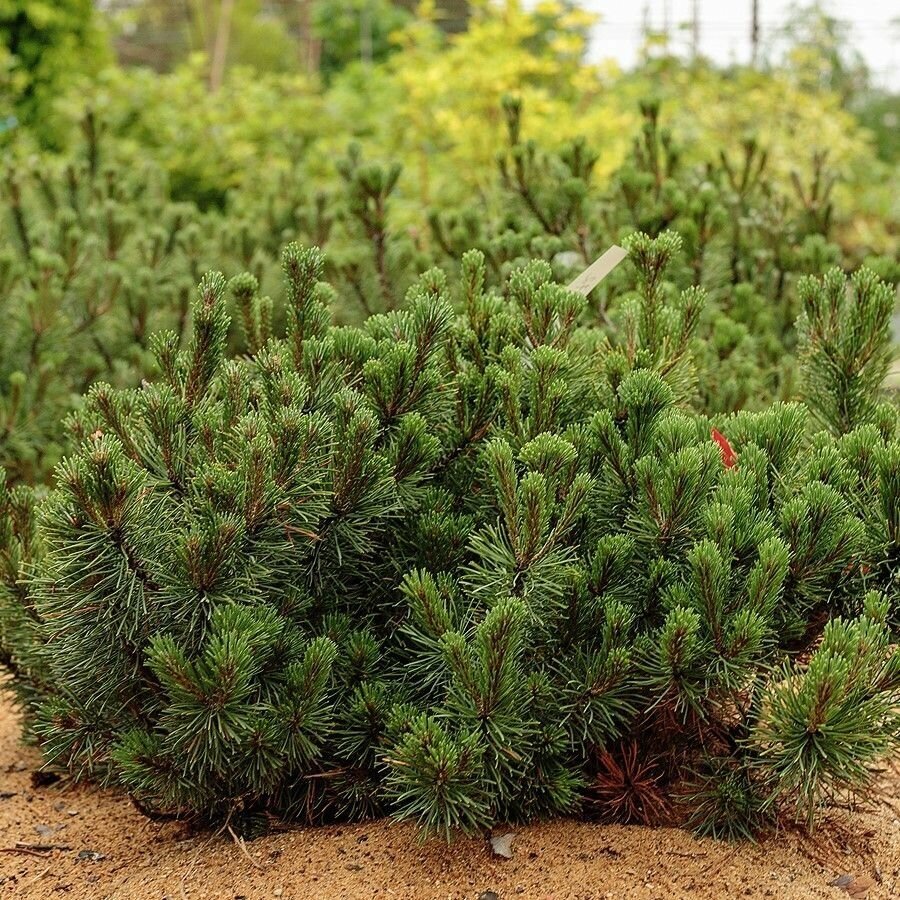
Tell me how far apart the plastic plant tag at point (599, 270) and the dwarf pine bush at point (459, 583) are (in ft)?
0.64

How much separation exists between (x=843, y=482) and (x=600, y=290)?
1.30 m

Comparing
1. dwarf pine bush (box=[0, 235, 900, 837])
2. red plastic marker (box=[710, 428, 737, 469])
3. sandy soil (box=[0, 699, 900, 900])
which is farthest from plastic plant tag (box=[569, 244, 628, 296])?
sandy soil (box=[0, 699, 900, 900])

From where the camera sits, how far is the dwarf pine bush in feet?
6.23

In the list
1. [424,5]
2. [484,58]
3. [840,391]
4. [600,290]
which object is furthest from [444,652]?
[424,5]

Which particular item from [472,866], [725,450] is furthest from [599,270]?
[472,866]

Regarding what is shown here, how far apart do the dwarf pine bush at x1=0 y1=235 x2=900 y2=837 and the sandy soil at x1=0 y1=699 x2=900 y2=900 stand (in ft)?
0.21

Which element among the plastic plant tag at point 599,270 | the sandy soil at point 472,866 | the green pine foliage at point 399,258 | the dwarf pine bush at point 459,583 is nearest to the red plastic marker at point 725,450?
the dwarf pine bush at point 459,583

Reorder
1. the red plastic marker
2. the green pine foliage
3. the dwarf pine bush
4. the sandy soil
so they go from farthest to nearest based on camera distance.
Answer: the green pine foliage, the red plastic marker, the sandy soil, the dwarf pine bush

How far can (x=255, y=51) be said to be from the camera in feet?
75.7

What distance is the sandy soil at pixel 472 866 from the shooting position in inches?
79.4

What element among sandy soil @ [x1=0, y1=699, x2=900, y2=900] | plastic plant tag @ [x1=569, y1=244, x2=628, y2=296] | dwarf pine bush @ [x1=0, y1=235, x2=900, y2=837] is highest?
plastic plant tag @ [x1=569, y1=244, x2=628, y2=296]

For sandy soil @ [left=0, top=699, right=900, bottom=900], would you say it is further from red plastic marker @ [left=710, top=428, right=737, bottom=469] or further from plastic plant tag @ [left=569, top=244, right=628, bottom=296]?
plastic plant tag @ [left=569, top=244, right=628, bottom=296]

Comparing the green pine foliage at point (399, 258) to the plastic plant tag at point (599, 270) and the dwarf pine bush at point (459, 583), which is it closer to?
the plastic plant tag at point (599, 270)

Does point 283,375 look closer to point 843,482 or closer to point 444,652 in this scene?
point 444,652
